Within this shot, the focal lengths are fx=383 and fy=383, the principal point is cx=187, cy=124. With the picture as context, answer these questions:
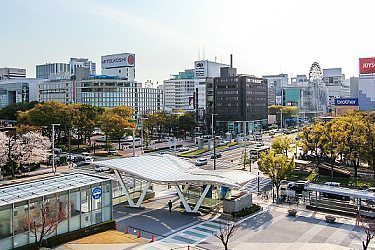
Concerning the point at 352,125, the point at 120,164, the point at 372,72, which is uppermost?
the point at 372,72

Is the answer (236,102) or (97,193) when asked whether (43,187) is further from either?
(236,102)

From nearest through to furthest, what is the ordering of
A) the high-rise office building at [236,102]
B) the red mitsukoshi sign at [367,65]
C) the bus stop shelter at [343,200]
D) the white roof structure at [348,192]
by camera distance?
the white roof structure at [348,192], the bus stop shelter at [343,200], the red mitsukoshi sign at [367,65], the high-rise office building at [236,102]

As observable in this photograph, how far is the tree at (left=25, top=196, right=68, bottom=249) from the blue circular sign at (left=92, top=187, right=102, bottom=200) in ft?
8.47

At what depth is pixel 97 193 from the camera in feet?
89.3

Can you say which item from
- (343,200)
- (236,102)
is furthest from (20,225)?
(236,102)

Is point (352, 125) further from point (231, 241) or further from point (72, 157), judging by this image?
point (72, 157)

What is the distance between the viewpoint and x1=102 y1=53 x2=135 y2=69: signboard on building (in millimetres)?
160250

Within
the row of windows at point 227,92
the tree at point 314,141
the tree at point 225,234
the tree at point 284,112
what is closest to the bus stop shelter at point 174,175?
the tree at point 225,234

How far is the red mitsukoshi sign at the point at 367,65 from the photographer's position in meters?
95.7

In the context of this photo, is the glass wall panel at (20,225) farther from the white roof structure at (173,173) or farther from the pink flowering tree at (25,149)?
the pink flowering tree at (25,149)

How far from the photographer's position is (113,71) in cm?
16425

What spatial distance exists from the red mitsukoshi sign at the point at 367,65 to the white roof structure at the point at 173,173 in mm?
76558

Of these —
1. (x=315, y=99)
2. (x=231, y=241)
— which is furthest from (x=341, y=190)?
(x=315, y=99)

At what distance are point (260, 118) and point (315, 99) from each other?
68671 mm
